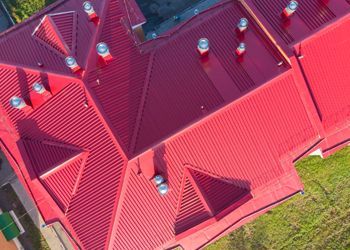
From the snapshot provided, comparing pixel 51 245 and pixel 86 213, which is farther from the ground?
pixel 86 213

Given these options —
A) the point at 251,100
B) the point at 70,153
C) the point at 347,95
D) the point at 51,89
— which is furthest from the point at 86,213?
the point at 347,95

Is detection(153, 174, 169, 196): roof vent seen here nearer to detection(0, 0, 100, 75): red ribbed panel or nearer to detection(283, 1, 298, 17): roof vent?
detection(0, 0, 100, 75): red ribbed panel

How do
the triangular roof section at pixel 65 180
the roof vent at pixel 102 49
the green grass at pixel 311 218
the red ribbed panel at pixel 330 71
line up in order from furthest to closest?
the green grass at pixel 311 218
the red ribbed panel at pixel 330 71
the triangular roof section at pixel 65 180
the roof vent at pixel 102 49

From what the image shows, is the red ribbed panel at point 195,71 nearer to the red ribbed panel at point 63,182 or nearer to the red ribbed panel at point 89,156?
the red ribbed panel at point 89,156

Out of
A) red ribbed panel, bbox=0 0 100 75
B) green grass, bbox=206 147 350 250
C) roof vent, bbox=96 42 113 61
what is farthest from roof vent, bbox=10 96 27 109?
green grass, bbox=206 147 350 250

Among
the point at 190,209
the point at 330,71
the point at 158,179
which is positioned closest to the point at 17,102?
the point at 158,179

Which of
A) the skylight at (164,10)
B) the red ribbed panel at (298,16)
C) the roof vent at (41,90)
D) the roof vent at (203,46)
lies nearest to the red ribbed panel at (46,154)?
the roof vent at (41,90)

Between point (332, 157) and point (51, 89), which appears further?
point (332, 157)

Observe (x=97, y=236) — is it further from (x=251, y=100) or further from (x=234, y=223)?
(x=251, y=100)
